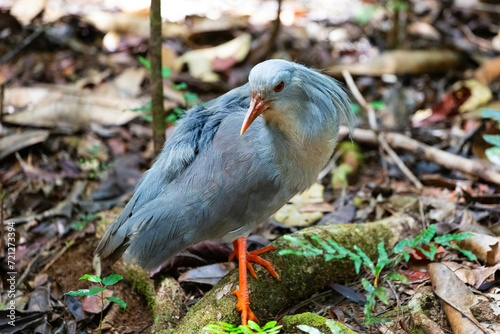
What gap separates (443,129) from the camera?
5039 mm

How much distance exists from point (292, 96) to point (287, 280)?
1089 mm

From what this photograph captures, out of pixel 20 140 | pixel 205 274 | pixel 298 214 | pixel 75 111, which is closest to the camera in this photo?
pixel 205 274

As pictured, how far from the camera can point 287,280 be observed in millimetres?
2867

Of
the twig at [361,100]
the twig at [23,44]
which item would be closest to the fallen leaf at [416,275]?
the twig at [361,100]

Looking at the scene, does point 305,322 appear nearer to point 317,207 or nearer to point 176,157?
point 176,157

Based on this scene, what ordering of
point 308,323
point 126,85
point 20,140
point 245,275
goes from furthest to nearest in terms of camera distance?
point 126,85 < point 20,140 < point 245,275 < point 308,323

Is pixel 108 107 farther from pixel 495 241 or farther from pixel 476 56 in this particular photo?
pixel 476 56

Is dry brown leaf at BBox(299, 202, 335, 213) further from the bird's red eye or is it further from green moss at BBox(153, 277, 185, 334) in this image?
the bird's red eye

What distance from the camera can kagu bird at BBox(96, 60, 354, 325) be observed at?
8.89ft

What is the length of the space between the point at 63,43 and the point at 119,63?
0.92m

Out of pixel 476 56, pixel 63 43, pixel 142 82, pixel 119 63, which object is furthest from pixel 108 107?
pixel 476 56

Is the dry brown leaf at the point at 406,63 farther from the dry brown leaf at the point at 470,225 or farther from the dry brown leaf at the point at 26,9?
the dry brown leaf at the point at 26,9

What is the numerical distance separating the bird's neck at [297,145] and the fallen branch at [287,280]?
0.42 meters

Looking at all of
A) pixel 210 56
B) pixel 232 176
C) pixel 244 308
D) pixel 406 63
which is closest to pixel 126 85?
pixel 210 56
